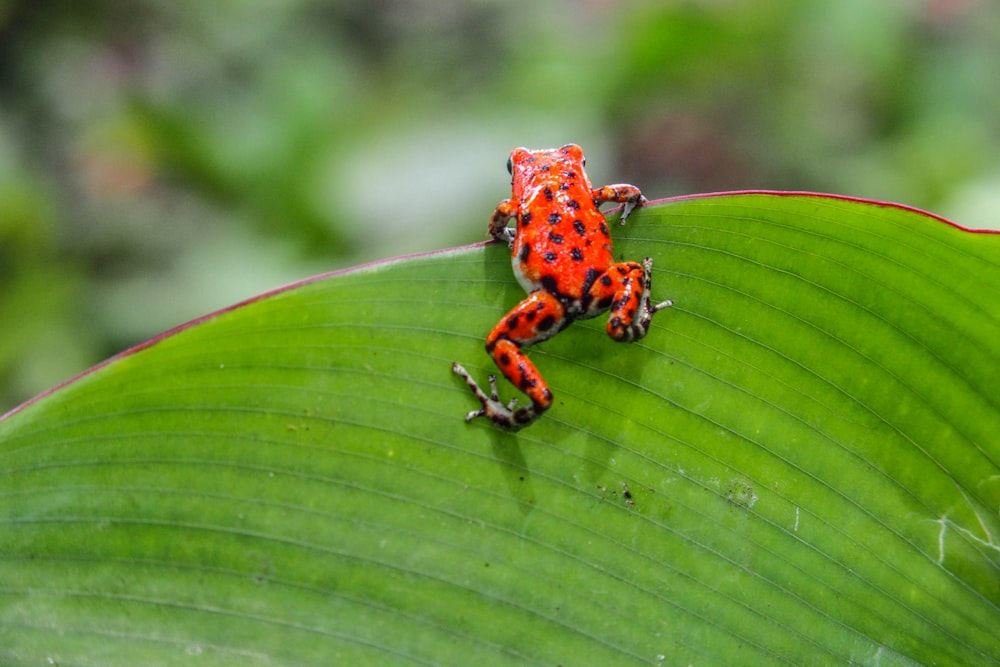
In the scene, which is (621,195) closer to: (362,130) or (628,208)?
(628,208)

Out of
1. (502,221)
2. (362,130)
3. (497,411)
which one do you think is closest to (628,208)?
(502,221)

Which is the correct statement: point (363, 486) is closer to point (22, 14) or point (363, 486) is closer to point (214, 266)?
point (214, 266)

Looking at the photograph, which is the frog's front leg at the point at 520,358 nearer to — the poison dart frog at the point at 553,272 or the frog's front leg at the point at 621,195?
the poison dart frog at the point at 553,272

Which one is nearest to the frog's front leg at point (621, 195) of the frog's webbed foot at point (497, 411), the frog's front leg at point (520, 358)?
the frog's front leg at point (520, 358)

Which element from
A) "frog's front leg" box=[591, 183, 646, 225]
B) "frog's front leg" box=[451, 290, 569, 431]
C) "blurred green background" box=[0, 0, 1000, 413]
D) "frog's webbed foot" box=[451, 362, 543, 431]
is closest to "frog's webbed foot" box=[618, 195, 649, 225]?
"frog's front leg" box=[591, 183, 646, 225]

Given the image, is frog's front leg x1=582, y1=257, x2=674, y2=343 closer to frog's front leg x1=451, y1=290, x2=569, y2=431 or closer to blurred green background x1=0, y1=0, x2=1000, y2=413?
frog's front leg x1=451, y1=290, x2=569, y2=431

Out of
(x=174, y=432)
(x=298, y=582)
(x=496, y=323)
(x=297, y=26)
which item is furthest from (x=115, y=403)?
(x=297, y=26)

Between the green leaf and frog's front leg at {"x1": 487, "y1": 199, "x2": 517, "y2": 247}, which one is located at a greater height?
frog's front leg at {"x1": 487, "y1": 199, "x2": 517, "y2": 247}
